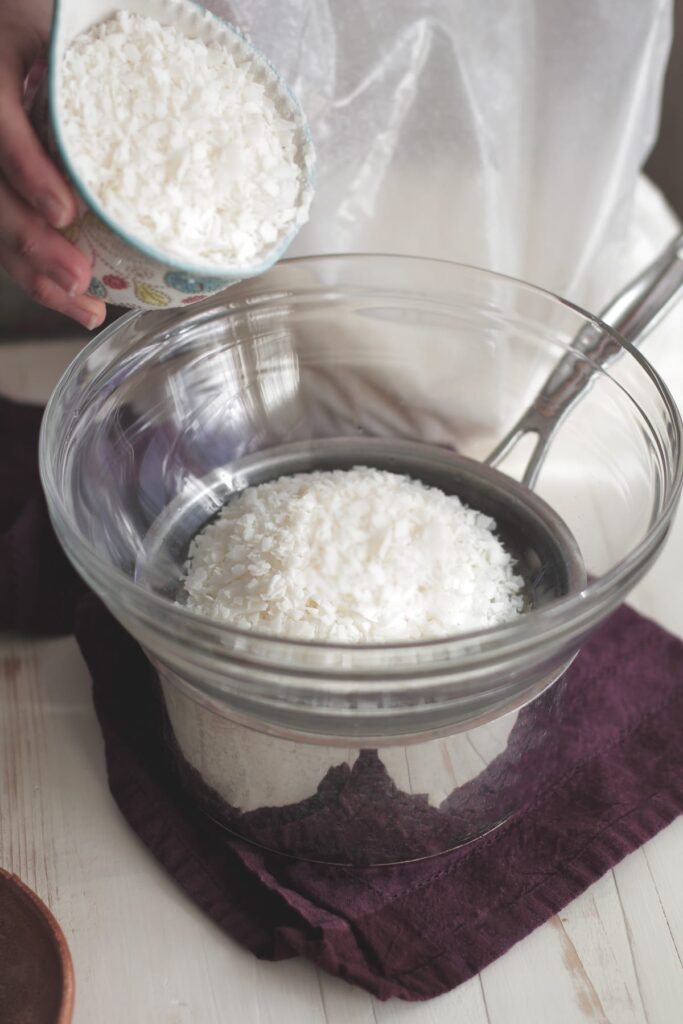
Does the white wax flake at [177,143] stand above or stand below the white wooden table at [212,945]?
above

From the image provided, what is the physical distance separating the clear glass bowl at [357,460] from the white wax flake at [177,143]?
17cm

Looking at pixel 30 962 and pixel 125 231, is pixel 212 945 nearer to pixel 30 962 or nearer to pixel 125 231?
pixel 30 962

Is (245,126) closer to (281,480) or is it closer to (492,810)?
(281,480)

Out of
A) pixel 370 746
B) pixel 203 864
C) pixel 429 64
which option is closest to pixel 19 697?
pixel 203 864

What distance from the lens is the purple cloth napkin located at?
2.04 ft

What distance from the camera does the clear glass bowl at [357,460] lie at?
56 cm

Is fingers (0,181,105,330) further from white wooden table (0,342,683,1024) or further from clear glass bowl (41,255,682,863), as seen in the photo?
white wooden table (0,342,683,1024)

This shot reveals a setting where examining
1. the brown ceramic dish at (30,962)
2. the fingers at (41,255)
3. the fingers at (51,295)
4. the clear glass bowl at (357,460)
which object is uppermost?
the fingers at (41,255)

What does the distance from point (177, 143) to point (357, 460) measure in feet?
1.02

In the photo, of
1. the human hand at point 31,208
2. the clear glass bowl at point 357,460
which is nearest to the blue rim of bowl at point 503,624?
the clear glass bowl at point 357,460

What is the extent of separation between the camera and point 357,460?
32.2 inches

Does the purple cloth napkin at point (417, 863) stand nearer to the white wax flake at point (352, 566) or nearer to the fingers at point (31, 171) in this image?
the white wax flake at point (352, 566)

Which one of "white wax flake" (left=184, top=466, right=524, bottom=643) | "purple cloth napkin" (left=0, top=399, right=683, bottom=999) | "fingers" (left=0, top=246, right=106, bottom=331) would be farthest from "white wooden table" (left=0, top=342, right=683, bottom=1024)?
"fingers" (left=0, top=246, right=106, bottom=331)

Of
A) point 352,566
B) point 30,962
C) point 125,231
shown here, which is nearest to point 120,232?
point 125,231
